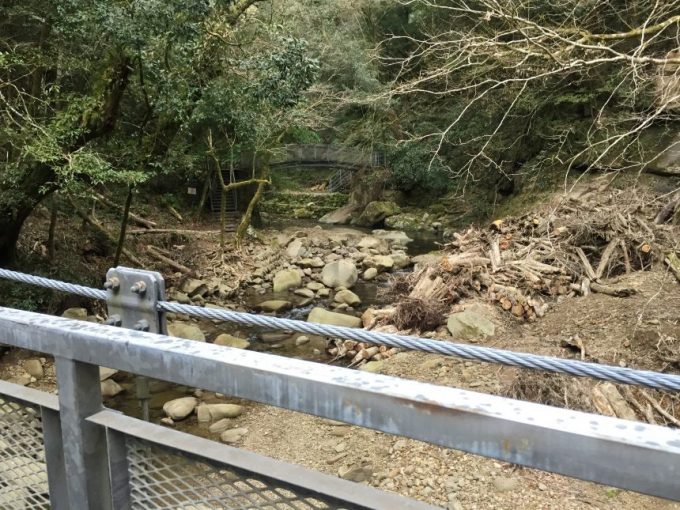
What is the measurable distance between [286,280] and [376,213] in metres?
8.57

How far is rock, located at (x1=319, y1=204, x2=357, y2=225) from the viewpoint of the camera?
20747mm

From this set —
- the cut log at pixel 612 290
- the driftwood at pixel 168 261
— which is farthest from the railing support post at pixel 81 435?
the driftwood at pixel 168 261

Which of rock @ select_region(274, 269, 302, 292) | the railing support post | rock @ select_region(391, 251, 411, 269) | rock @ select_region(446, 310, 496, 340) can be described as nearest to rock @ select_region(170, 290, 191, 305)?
rock @ select_region(274, 269, 302, 292)

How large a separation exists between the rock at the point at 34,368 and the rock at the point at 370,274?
720cm

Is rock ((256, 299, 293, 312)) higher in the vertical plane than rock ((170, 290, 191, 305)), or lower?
lower

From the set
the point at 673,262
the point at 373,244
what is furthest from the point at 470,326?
the point at 373,244

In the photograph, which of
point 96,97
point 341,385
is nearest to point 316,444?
point 341,385

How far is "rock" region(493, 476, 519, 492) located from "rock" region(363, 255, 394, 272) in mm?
8884

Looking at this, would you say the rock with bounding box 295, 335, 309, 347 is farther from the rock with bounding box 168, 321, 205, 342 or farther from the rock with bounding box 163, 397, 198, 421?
the rock with bounding box 163, 397, 198, 421

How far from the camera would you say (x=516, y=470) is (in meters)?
4.09

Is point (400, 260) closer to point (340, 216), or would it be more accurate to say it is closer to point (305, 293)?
point (305, 293)

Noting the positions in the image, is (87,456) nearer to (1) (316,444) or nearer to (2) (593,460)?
(2) (593,460)

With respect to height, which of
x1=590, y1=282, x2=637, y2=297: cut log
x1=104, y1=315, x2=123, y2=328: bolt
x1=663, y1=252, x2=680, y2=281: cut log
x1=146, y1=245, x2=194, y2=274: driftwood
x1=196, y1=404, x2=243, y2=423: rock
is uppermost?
x1=104, y1=315, x2=123, y2=328: bolt

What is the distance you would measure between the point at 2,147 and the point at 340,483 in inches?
282
